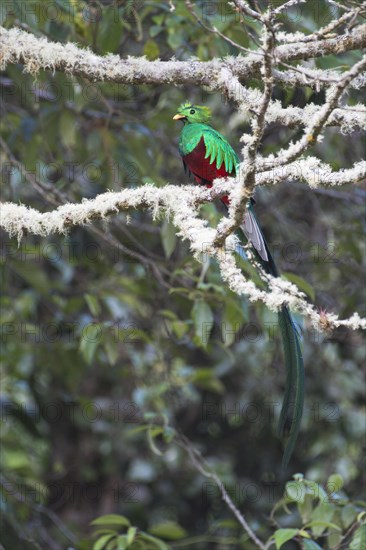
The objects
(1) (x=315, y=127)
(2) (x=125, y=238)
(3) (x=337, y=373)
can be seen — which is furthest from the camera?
(3) (x=337, y=373)

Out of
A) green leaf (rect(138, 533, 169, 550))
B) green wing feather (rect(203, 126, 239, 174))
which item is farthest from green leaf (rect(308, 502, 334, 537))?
green wing feather (rect(203, 126, 239, 174))

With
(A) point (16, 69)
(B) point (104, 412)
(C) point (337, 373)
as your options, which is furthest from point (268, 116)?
(B) point (104, 412)

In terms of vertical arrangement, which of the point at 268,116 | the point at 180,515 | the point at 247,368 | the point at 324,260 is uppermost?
the point at 268,116

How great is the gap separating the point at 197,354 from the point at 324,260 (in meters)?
0.90

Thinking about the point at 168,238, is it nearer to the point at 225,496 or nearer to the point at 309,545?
the point at 225,496

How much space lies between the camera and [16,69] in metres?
3.04

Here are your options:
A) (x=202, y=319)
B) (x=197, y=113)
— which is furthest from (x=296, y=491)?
(x=197, y=113)

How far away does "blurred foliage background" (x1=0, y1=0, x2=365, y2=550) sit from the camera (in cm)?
310

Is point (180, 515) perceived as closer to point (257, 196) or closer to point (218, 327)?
point (218, 327)

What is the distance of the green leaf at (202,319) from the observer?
107 inches

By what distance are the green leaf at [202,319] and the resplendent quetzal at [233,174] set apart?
1.18 feet

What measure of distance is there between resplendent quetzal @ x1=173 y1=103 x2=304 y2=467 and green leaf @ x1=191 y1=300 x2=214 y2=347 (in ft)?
1.18

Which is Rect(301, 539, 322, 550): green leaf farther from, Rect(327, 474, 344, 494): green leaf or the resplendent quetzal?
the resplendent quetzal

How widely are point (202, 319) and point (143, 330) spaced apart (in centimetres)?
109
